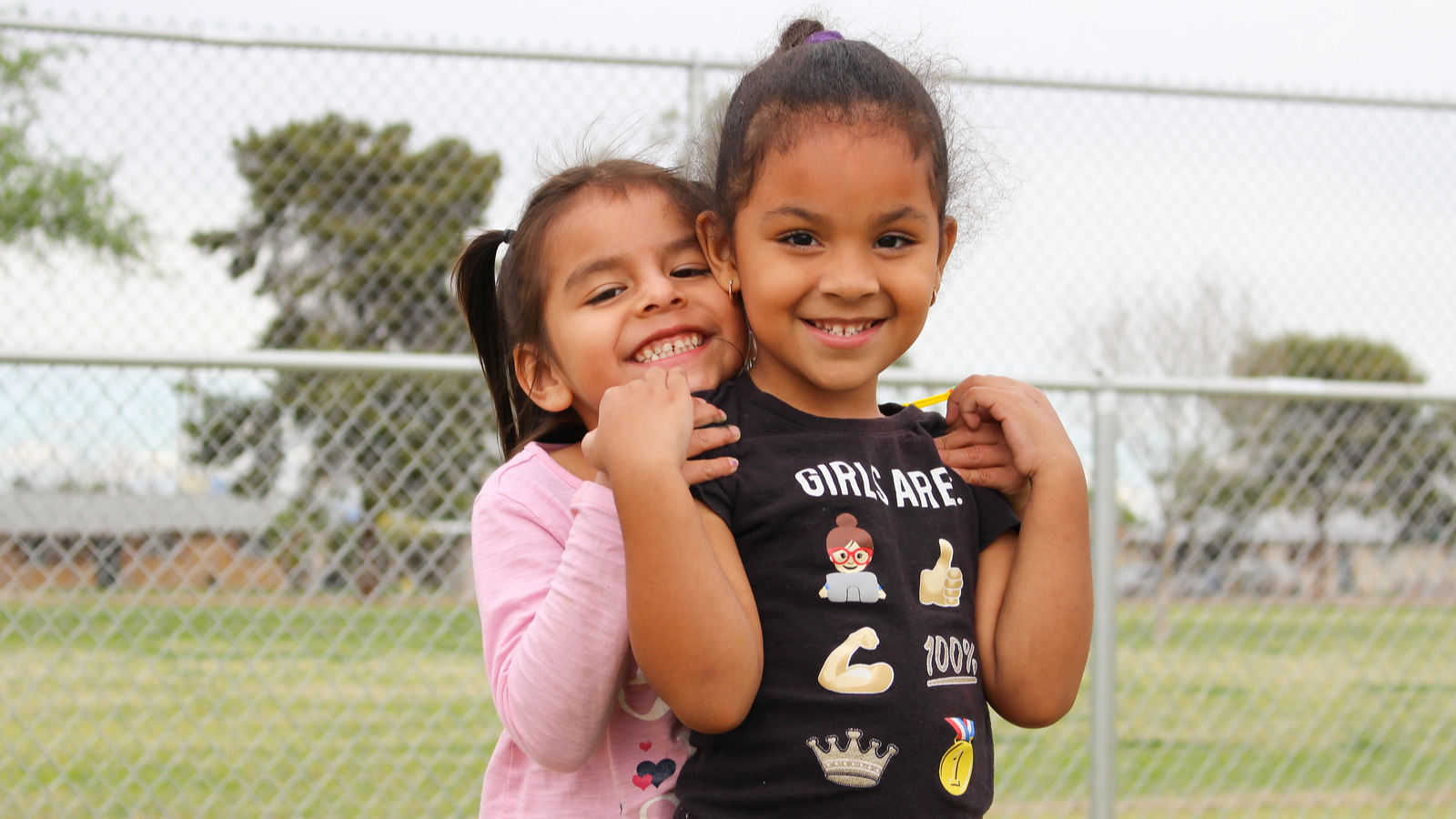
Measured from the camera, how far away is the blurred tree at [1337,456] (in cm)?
436

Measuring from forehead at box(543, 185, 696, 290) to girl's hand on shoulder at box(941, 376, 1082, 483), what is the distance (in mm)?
400

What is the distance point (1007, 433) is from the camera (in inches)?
50.4

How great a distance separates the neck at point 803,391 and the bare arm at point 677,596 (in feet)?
0.63

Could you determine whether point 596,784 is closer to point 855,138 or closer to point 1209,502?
point 855,138

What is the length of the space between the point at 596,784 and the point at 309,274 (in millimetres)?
4220

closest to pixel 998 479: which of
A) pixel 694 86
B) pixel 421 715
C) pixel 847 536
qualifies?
→ pixel 847 536

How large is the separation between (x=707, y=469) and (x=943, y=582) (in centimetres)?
29

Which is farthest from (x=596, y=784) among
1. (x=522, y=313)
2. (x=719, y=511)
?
(x=522, y=313)

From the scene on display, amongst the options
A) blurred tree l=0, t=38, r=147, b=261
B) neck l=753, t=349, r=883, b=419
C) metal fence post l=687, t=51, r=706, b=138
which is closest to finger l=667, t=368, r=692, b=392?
neck l=753, t=349, r=883, b=419

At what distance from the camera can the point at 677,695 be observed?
1064 mm

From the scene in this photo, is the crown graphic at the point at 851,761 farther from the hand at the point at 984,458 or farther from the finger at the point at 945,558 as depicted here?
the hand at the point at 984,458

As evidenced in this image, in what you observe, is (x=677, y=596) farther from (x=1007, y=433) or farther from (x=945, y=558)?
(x=1007, y=433)

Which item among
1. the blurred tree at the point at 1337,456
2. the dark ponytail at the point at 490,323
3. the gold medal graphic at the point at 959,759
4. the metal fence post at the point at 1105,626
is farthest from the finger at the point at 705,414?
the blurred tree at the point at 1337,456

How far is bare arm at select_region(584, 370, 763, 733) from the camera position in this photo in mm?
1042
